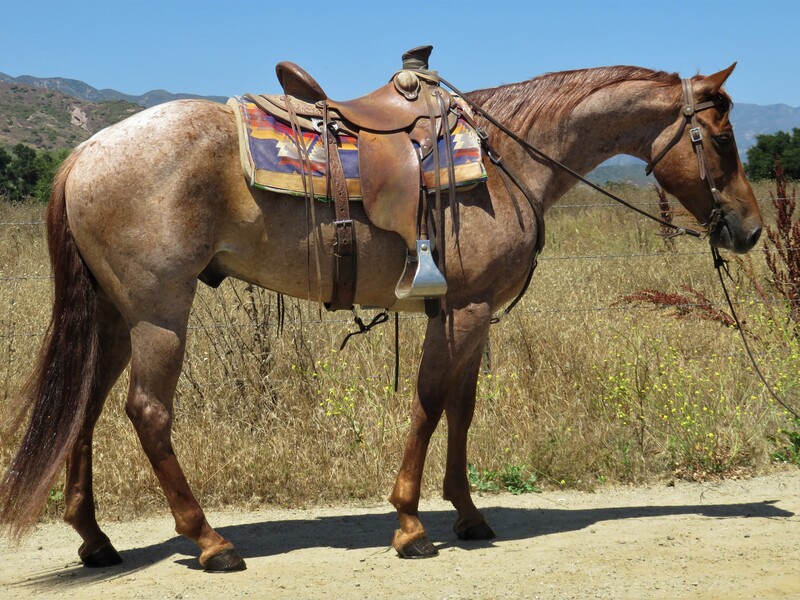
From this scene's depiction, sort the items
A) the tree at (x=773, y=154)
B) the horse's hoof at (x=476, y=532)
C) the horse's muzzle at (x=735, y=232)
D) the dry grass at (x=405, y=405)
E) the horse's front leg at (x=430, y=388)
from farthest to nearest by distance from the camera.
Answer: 1. the tree at (x=773, y=154)
2. the dry grass at (x=405, y=405)
3. the horse's hoof at (x=476, y=532)
4. the horse's muzzle at (x=735, y=232)
5. the horse's front leg at (x=430, y=388)

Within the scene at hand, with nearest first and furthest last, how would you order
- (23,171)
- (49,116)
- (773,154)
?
(23,171)
(773,154)
(49,116)

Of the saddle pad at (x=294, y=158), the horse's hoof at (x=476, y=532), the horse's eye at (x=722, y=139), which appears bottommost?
the horse's hoof at (x=476, y=532)

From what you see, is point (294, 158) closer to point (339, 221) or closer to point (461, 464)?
point (339, 221)

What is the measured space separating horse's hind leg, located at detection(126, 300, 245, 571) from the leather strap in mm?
734

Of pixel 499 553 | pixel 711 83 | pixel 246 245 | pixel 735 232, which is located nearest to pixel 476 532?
pixel 499 553

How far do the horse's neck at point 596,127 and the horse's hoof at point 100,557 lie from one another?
2.74 m

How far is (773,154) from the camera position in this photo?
23328mm

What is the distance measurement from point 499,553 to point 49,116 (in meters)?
79.0

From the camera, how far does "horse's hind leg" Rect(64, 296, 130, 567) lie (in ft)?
14.3

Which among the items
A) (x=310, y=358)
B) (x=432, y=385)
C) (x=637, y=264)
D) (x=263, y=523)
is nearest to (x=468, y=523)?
(x=432, y=385)

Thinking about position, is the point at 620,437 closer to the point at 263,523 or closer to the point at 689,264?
the point at 263,523

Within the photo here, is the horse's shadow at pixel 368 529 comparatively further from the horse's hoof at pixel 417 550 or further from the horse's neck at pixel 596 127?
the horse's neck at pixel 596 127

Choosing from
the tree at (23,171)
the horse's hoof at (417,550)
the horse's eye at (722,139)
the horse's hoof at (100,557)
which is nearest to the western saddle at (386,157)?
the horse's hoof at (417,550)

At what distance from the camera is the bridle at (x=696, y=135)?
4.49 m
